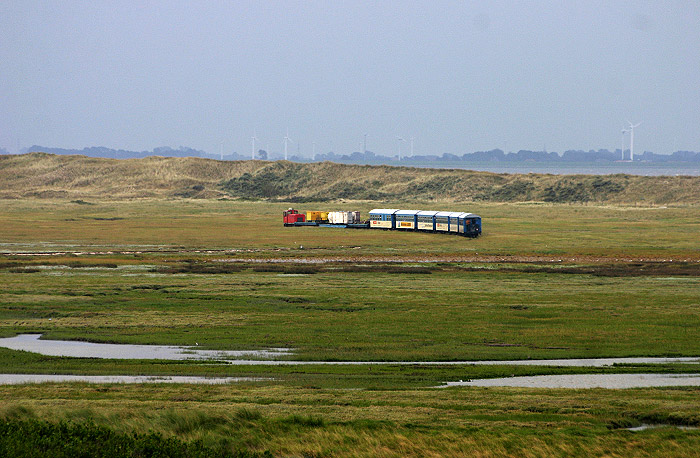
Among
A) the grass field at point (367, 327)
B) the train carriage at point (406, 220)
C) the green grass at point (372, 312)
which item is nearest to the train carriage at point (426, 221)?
the train carriage at point (406, 220)

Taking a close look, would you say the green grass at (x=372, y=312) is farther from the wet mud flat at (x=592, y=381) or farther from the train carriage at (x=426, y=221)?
the train carriage at (x=426, y=221)

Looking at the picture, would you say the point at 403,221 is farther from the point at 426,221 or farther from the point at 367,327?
the point at 367,327

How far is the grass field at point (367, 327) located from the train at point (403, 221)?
614 cm

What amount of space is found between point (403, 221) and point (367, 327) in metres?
80.0

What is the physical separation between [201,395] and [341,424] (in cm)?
660

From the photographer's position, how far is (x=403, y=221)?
411ft

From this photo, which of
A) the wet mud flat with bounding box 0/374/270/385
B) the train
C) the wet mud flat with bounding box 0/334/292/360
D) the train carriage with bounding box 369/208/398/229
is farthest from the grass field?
the train carriage with bounding box 369/208/398/229

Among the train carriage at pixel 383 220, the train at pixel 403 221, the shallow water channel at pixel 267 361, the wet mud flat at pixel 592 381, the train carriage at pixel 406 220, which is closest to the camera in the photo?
the wet mud flat at pixel 592 381

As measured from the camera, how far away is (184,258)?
8356 centimetres

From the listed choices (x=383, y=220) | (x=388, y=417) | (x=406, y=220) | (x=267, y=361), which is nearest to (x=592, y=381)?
(x=388, y=417)

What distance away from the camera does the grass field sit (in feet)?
76.1

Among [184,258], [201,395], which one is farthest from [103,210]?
[201,395]

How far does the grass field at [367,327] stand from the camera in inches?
914

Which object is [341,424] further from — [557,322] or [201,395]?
[557,322]
